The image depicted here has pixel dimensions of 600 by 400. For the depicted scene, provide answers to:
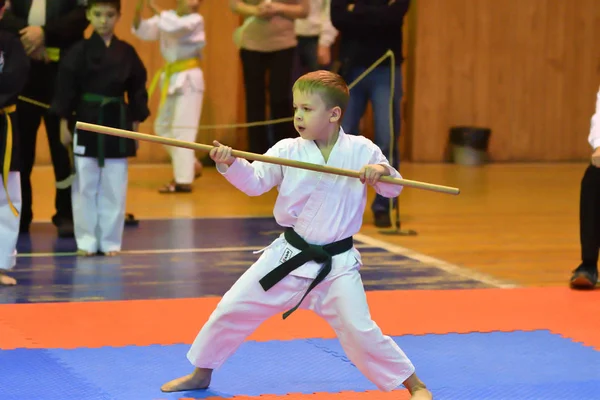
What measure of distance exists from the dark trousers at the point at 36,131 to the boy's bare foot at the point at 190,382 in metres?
3.35

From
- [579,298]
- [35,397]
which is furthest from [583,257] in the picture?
[35,397]

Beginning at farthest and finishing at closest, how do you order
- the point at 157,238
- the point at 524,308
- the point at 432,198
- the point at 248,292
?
the point at 432,198 → the point at 157,238 → the point at 524,308 → the point at 248,292

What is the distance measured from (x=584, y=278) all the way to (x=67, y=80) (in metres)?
2.92

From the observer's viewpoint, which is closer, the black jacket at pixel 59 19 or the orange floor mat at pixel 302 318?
the orange floor mat at pixel 302 318

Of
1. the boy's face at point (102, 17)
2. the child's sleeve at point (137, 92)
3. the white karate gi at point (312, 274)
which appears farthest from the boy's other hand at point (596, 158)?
the boy's face at point (102, 17)

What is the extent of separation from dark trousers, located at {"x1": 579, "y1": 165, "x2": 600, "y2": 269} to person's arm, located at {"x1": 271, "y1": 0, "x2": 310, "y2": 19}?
3241mm

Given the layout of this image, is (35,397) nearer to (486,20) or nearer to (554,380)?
(554,380)

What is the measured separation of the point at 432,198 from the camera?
8.45 meters

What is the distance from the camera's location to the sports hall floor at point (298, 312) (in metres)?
3.50

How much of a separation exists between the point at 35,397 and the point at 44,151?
722cm

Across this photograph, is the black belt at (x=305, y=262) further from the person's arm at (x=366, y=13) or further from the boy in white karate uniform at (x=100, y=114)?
the person's arm at (x=366, y=13)

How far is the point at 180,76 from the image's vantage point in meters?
8.42

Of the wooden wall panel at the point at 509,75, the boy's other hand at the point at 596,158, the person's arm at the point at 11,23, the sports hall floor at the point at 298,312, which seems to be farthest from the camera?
the wooden wall panel at the point at 509,75

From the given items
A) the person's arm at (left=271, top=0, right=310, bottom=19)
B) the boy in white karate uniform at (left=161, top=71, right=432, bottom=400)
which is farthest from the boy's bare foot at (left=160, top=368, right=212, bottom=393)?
the person's arm at (left=271, top=0, right=310, bottom=19)
